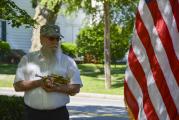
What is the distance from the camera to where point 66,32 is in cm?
5481

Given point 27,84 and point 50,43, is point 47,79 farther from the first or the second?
point 50,43

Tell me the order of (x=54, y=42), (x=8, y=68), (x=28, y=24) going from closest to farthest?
(x=54, y=42)
(x=28, y=24)
(x=8, y=68)

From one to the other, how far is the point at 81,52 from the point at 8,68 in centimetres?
668

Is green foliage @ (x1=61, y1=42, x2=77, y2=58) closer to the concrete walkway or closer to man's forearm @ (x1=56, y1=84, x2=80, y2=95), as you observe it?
the concrete walkway

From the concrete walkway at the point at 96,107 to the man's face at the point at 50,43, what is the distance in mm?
9344

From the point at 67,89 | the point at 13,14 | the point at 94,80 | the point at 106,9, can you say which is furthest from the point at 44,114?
the point at 94,80

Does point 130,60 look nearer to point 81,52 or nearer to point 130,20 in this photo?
point 130,20

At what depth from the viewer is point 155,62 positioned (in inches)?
173

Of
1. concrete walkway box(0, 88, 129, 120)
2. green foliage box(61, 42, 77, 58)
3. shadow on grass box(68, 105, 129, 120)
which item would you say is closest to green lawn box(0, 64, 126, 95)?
concrete walkway box(0, 88, 129, 120)

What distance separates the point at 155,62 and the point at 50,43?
5.79ft

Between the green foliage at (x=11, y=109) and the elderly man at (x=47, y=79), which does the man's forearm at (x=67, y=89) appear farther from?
the green foliage at (x=11, y=109)

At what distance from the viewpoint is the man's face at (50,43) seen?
5.89m

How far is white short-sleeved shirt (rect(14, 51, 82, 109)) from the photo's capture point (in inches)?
232

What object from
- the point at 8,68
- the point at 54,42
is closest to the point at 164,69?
the point at 54,42
